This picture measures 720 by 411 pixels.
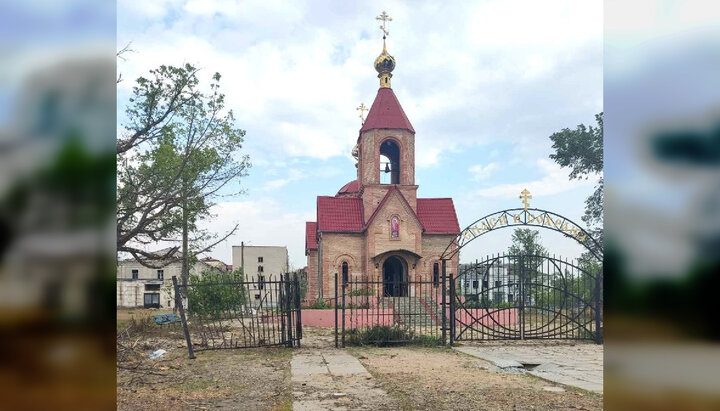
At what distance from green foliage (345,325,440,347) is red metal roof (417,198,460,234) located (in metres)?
16.6

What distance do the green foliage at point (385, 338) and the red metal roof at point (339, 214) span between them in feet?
51.0

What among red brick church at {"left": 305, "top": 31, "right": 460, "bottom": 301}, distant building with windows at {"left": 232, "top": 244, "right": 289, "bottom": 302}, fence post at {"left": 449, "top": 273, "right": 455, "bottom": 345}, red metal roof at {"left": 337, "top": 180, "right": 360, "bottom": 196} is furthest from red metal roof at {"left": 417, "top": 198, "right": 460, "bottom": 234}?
distant building with windows at {"left": 232, "top": 244, "right": 289, "bottom": 302}

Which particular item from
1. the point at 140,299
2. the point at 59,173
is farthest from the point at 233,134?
the point at 140,299

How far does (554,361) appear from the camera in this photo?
36.9 feet

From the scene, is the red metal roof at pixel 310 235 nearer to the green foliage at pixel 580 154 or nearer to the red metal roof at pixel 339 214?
the red metal roof at pixel 339 214

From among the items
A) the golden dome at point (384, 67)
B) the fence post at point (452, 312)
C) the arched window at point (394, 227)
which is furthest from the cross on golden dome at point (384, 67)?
the fence post at point (452, 312)

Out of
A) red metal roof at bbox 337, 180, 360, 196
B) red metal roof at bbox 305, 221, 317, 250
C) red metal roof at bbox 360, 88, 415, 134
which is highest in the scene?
red metal roof at bbox 360, 88, 415, 134

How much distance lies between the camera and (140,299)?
164ft

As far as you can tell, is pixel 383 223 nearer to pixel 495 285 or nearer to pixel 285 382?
pixel 495 285

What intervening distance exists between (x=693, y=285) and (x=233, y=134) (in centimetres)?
1932

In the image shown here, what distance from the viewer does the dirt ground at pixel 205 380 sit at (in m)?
7.12

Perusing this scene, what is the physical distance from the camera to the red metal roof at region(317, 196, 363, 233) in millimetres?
30062

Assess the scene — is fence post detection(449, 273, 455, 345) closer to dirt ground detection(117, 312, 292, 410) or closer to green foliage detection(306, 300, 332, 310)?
dirt ground detection(117, 312, 292, 410)

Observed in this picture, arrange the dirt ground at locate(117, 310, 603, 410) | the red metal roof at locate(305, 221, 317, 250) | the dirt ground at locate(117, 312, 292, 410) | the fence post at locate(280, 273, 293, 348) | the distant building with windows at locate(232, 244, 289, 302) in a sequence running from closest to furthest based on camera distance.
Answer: the dirt ground at locate(117, 310, 603, 410) → the dirt ground at locate(117, 312, 292, 410) → the fence post at locate(280, 273, 293, 348) → the red metal roof at locate(305, 221, 317, 250) → the distant building with windows at locate(232, 244, 289, 302)
